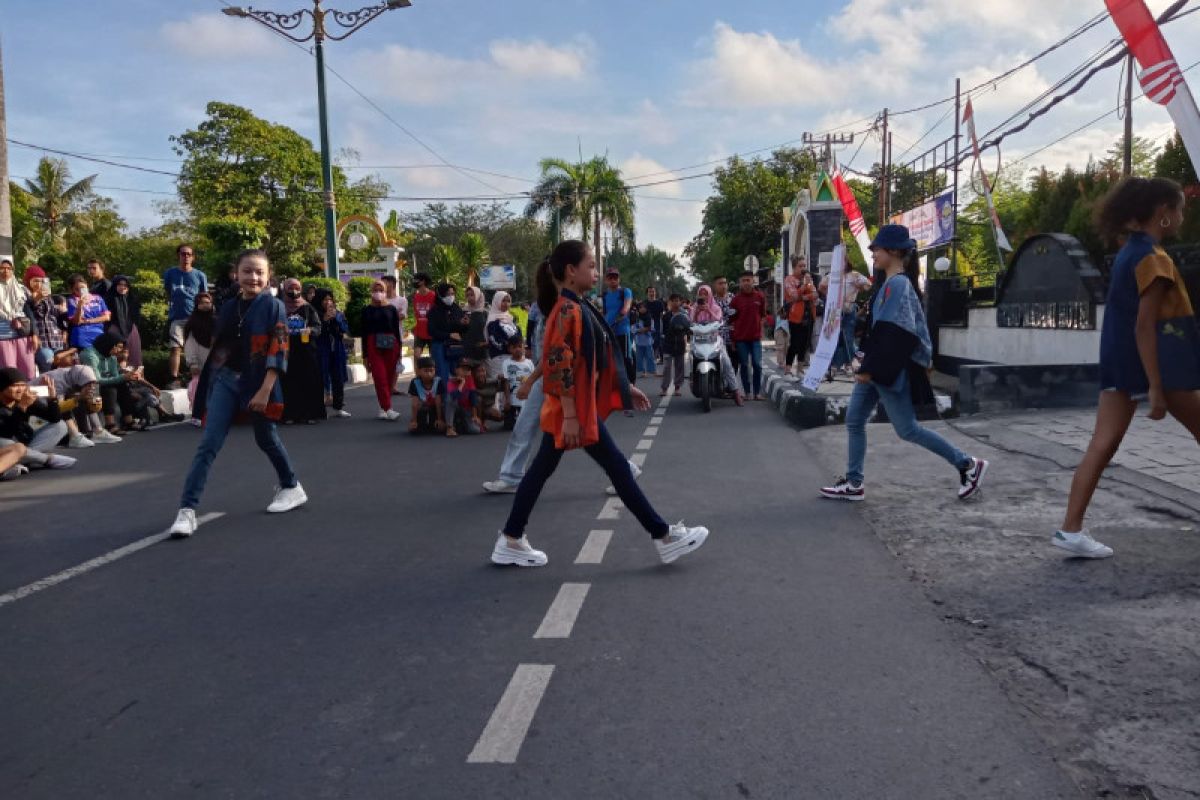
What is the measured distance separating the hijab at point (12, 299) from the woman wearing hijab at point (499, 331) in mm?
5197

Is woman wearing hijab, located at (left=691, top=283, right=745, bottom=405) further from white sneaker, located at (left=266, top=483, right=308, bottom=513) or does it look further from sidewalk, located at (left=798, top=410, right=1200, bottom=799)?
white sneaker, located at (left=266, top=483, right=308, bottom=513)

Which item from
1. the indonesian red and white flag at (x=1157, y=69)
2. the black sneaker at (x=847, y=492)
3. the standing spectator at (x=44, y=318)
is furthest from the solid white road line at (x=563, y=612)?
the standing spectator at (x=44, y=318)

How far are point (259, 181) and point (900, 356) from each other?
149ft

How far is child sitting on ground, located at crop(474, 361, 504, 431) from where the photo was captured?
11023mm

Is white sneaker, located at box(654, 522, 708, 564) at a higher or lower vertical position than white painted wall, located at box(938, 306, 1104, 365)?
lower

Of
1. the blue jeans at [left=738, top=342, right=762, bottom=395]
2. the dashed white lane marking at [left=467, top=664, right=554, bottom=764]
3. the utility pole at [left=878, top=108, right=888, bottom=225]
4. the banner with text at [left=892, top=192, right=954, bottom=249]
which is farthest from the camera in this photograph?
the utility pole at [left=878, top=108, right=888, bottom=225]

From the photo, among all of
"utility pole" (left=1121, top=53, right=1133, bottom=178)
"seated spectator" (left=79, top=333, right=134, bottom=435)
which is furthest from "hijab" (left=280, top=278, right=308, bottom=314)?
"utility pole" (left=1121, top=53, right=1133, bottom=178)

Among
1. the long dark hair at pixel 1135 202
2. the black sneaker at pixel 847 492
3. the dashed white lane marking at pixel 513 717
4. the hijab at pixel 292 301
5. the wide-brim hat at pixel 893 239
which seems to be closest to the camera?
the dashed white lane marking at pixel 513 717

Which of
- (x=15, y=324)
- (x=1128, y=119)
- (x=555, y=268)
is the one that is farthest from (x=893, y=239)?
(x=1128, y=119)

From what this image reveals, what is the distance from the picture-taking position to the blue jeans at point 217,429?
19.9ft

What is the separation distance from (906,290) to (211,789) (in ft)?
16.5

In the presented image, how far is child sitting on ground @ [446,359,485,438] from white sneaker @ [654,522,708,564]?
595 cm

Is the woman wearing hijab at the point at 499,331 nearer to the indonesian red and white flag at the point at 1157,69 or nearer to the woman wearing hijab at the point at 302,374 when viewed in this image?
the woman wearing hijab at the point at 302,374

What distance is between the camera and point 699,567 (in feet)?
16.5
